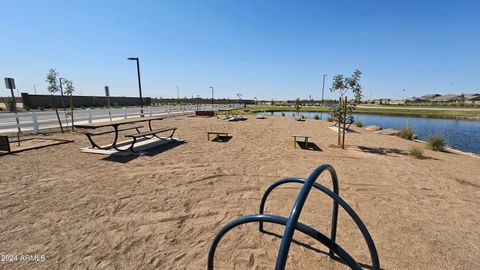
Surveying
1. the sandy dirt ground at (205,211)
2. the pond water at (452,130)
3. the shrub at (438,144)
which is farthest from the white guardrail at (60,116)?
the pond water at (452,130)

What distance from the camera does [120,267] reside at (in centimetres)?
240

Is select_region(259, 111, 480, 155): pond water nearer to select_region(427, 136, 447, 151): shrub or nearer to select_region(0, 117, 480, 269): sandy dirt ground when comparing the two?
select_region(427, 136, 447, 151): shrub

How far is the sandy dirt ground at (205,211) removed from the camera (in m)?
2.59

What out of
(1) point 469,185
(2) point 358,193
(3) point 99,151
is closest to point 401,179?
(1) point 469,185

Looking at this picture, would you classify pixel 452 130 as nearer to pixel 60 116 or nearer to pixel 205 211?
pixel 205 211

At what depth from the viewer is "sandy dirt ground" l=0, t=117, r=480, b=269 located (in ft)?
8.50

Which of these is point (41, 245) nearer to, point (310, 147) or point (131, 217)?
point (131, 217)

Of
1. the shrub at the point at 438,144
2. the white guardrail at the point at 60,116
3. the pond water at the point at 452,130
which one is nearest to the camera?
the shrub at the point at 438,144

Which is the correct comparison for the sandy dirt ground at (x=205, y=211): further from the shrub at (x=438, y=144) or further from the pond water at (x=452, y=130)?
the pond water at (x=452, y=130)

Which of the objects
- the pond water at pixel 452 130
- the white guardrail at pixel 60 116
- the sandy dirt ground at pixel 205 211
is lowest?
the pond water at pixel 452 130

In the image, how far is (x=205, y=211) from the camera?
3.60 m

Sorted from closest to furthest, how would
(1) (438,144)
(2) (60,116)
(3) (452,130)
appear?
(1) (438,144)
(2) (60,116)
(3) (452,130)

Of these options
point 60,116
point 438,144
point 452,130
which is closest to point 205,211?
point 438,144

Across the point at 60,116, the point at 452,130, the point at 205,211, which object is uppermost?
the point at 60,116
